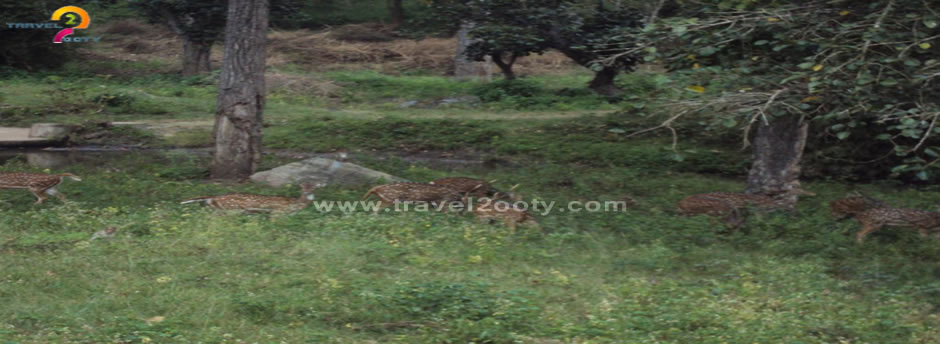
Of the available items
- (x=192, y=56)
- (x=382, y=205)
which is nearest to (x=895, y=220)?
(x=382, y=205)

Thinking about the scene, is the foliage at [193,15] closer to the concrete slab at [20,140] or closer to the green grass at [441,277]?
the concrete slab at [20,140]

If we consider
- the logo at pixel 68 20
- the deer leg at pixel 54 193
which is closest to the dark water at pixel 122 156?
the deer leg at pixel 54 193

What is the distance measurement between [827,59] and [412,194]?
5.23 metres

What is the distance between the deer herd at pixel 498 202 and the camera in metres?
10.8

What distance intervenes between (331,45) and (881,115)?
24321mm

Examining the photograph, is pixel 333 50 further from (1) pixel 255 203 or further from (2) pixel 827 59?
(2) pixel 827 59

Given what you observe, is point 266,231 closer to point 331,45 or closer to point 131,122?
point 131,122

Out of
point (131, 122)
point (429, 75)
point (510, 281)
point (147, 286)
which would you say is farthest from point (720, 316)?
point (429, 75)

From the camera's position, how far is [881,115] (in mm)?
8305

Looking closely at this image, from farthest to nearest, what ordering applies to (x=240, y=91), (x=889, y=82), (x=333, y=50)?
(x=333, y=50), (x=240, y=91), (x=889, y=82)

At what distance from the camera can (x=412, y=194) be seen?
39.2 ft

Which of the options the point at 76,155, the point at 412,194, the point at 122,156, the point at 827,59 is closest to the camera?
the point at 827,59

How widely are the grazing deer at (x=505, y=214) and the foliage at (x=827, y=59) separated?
2.30 m

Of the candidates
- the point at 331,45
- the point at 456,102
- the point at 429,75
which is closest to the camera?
the point at 456,102
